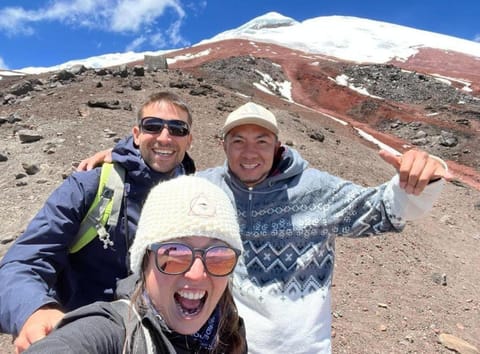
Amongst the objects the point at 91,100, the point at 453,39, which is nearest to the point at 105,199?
the point at 91,100

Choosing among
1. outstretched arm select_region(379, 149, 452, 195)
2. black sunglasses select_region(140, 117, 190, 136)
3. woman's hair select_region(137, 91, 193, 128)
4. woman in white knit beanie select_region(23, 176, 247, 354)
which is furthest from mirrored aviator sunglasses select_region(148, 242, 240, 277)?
woman's hair select_region(137, 91, 193, 128)

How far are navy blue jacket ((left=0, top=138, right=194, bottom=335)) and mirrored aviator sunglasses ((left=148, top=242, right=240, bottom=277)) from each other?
510mm

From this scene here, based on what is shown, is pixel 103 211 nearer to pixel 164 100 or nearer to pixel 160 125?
pixel 160 125

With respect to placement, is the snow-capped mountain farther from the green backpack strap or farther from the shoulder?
the shoulder

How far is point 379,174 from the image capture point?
1247 centimetres

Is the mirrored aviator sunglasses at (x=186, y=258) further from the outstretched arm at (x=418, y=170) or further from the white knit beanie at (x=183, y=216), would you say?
the outstretched arm at (x=418, y=170)

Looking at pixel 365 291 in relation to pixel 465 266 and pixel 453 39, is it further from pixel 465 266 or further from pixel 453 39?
pixel 453 39

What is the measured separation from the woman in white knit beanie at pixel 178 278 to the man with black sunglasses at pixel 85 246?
36cm

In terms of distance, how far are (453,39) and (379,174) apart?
66.6 metres

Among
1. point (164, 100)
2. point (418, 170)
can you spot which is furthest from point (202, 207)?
point (164, 100)

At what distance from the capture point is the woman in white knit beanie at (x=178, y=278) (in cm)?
142

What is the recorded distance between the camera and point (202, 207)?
167 centimetres

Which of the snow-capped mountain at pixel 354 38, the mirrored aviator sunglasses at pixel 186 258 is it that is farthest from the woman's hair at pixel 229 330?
the snow-capped mountain at pixel 354 38

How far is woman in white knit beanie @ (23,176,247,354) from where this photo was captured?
1416 mm
